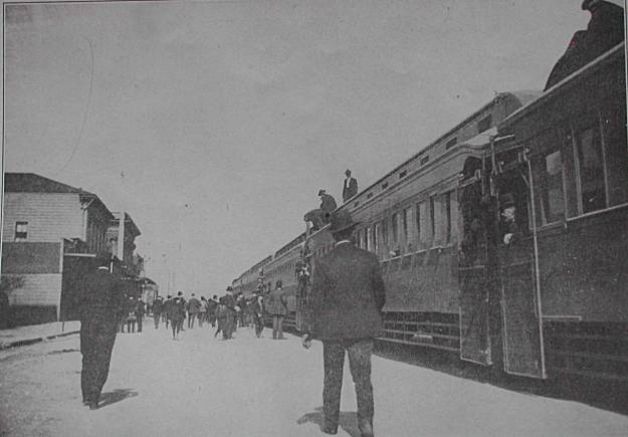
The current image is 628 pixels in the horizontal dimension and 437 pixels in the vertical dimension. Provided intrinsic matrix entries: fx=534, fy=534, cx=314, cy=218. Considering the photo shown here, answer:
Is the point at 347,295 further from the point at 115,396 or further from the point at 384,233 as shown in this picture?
the point at 115,396

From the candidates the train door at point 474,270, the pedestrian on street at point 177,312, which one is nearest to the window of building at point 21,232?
the pedestrian on street at point 177,312

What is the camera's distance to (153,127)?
4395 millimetres

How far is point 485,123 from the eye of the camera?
3918 millimetres

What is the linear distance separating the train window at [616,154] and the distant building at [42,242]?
136 inches

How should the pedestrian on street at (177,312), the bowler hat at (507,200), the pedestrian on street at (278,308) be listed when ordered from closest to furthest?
the bowler hat at (507,200) → the pedestrian on street at (177,312) → the pedestrian on street at (278,308)

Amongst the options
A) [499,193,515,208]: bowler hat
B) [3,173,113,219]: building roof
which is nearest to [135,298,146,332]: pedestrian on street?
[3,173,113,219]: building roof

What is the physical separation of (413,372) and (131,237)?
249cm

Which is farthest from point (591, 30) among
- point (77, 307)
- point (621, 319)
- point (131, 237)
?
point (77, 307)

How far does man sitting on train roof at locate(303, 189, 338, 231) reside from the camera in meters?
4.38

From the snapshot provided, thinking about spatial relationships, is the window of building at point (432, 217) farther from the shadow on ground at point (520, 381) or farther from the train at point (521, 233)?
the shadow on ground at point (520, 381)

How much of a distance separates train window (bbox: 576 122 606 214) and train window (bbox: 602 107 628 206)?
0.15ft

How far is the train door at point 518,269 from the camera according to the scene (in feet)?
11.2

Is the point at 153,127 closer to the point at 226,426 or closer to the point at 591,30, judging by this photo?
the point at 226,426

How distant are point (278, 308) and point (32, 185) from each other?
3693mm
